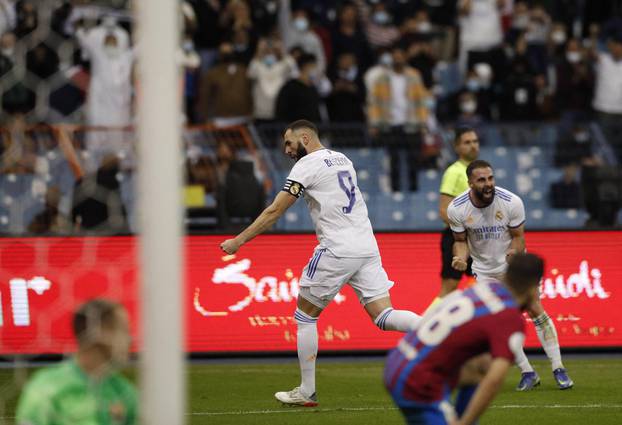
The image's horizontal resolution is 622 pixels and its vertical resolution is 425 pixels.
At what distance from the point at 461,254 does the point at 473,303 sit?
4.25 m

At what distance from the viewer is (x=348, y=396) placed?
9922 millimetres

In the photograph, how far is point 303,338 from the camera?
9.29 meters

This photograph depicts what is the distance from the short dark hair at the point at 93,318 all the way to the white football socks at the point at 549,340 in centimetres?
565

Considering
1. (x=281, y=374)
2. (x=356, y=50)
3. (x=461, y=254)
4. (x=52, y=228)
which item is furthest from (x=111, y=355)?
(x=356, y=50)

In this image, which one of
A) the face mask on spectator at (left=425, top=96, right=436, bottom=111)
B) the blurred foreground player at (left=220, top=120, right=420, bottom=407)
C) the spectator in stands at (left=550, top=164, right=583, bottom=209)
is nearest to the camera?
the blurred foreground player at (left=220, top=120, right=420, bottom=407)

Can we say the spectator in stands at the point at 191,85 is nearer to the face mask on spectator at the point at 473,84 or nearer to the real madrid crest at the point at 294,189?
the face mask on spectator at the point at 473,84

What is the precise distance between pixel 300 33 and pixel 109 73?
25.2ft

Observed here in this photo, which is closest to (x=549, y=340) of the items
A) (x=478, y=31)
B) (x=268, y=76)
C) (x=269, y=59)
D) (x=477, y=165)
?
(x=477, y=165)

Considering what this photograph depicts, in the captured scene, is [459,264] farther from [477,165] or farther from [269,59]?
[269,59]

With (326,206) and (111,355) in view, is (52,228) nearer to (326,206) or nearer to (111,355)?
(326,206)

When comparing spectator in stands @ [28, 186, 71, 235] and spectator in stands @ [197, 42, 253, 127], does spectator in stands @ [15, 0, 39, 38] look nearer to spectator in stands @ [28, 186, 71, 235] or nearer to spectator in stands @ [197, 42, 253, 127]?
spectator in stands @ [28, 186, 71, 235]

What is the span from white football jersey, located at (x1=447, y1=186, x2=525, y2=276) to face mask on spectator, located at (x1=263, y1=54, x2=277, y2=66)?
273 inches

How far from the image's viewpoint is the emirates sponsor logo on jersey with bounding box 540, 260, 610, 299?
41.0ft

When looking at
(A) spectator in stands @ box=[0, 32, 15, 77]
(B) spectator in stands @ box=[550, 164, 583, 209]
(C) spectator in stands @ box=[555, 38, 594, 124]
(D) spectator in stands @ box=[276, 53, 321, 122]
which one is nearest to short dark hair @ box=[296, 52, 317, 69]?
(D) spectator in stands @ box=[276, 53, 321, 122]
